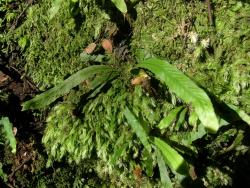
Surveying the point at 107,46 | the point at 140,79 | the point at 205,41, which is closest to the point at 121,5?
the point at 107,46

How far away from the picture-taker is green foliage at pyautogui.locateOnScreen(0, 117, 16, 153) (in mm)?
2117

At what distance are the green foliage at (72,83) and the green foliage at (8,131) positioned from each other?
0.29 m

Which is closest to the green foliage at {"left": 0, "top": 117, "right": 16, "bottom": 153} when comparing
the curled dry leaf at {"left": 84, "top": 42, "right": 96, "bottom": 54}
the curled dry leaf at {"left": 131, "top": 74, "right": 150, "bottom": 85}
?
the curled dry leaf at {"left": 84, "top": 42, "right": 96, "bottom": 54}

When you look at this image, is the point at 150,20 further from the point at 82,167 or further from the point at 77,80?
the point at 82,167

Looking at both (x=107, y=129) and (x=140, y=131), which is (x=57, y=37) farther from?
(x=140, y=131)

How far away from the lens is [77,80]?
80.6 inches

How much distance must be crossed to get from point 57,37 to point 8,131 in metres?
0.66

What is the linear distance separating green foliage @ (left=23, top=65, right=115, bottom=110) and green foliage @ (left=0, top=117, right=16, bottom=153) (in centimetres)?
29

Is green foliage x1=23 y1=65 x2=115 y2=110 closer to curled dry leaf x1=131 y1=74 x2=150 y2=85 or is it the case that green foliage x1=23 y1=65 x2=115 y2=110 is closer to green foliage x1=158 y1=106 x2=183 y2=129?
curled dry leaf x1=131 y1=74 x2=150 y2=85

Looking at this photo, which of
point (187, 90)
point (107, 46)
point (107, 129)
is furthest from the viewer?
point (107, 46)

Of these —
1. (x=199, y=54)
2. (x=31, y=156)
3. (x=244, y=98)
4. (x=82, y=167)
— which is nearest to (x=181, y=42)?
(x=199, y=54)

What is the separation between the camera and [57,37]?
228cm

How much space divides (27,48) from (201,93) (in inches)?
46.9

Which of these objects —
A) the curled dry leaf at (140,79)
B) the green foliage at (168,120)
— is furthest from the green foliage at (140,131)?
the curled dry leaf at (140,79)
